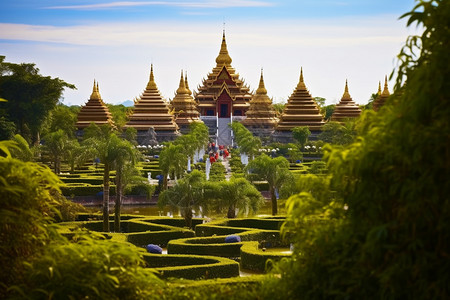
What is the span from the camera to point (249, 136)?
75.5 m

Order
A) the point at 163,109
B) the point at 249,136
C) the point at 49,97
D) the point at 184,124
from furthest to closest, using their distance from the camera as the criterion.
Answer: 1. the point at 184,124
2. the point at 163,109
3. the point at 49,97
4. the point at 249,136

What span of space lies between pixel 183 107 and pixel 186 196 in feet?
231

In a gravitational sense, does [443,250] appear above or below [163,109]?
below

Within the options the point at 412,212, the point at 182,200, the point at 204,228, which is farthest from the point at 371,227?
the point at 182,200

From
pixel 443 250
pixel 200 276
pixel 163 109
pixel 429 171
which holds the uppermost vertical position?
pixel 163 109

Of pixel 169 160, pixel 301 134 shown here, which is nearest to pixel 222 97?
pixel 301 134

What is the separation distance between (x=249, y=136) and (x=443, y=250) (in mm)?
64452

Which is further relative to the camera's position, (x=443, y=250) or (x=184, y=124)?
(x=184, y=124)

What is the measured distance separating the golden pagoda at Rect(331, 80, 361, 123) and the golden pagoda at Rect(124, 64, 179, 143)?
1969cm

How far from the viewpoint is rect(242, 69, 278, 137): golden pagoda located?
→ 10269 centimetres

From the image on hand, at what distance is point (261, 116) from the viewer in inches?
4117

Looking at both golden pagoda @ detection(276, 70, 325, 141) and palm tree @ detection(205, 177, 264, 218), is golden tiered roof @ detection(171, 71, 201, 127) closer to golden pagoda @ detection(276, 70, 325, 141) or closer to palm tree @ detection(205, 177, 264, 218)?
golden pagoda @ detection(276, 70, 325, 141)

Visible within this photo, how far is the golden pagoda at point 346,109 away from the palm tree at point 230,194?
62.6 metres

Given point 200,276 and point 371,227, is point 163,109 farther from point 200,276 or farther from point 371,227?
point 371,227
